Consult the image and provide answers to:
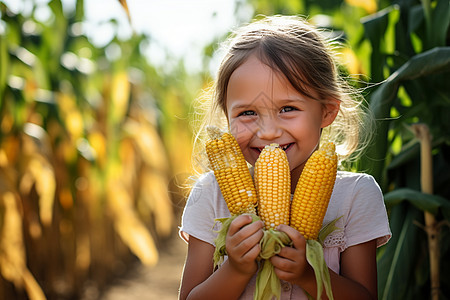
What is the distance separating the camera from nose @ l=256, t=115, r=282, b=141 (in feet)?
4.01

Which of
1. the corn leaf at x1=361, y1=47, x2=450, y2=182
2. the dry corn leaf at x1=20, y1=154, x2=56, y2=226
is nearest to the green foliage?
the corn leaf at x1=361, y1=47, x2=450, y2=182

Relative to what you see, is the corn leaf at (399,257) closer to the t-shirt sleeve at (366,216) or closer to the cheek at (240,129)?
the t-shirt sleeve at (366,216)

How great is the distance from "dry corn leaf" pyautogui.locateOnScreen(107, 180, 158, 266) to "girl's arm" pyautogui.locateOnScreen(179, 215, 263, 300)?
2333 millimetres

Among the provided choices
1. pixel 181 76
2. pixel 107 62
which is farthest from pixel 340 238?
pixel 181 76

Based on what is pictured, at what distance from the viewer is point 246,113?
1280 mm

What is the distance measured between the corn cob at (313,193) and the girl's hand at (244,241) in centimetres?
11


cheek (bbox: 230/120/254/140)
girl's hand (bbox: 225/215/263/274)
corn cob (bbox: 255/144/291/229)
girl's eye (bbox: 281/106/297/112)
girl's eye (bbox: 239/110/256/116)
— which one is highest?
girl's eye (bbox: 281/106/297/112)

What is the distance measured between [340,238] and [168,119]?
462 centimetres

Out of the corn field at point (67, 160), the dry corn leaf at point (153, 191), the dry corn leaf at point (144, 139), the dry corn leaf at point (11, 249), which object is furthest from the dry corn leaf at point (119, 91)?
the dry corn leaf at point (11, 249)

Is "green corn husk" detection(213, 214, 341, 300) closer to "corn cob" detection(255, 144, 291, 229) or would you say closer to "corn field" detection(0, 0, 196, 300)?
"corn cob" detection(255, 144, 291, 229)

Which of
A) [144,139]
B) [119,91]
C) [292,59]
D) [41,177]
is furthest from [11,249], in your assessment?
[292,59]

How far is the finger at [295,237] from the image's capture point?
106cm

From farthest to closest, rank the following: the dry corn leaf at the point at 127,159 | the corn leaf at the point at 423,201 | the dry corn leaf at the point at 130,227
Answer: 1. the dry corn leaf at the point at 127,159
2. the dry corn leaf at the point at 130,227
3. the corn leaf at the point at 423,201

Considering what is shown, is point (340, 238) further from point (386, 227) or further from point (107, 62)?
point (107, 62)
